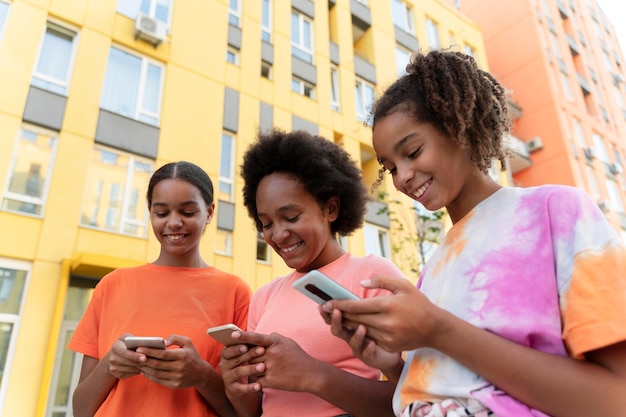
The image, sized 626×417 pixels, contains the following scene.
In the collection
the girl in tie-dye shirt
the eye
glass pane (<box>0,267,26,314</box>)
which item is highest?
glass pane (<box>0,267,26,314</box>)

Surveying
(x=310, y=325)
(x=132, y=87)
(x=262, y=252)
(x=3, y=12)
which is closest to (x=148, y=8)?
(x=132, y=87)

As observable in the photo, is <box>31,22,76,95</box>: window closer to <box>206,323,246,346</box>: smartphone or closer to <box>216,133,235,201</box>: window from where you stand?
<box>216,133,235,201</box>: window

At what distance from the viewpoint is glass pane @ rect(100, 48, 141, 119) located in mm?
8867

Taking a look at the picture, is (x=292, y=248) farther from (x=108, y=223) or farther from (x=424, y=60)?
(x=108, y=223)

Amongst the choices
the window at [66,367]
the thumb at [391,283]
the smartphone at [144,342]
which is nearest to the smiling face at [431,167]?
the thumb at [391,283]

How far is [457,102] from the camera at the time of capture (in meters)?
1.42

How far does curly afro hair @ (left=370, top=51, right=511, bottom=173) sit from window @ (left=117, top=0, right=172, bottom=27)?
9921 millimetres

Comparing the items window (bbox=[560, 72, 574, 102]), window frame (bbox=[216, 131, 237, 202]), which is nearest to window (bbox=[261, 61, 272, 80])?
window frame (bbox=[216, 131, 237, 202])

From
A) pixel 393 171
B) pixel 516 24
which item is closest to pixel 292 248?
pixel 393 171

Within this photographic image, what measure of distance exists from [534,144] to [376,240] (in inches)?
397

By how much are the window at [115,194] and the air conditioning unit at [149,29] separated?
2796 mm

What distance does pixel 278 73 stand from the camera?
464 inches

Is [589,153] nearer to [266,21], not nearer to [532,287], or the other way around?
[266,21]

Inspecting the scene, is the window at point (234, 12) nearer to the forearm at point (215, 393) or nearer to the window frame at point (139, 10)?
the window frame at point (139, 10)
